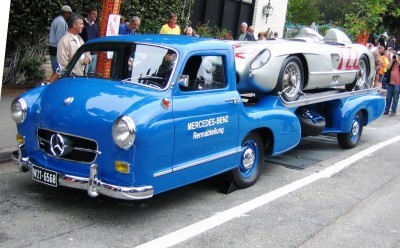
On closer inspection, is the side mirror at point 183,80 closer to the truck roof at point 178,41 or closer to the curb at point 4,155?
the truck roof at point 178,41

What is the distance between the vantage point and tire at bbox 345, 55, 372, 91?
9.66 metres

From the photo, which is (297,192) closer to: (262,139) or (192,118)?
(262,139)

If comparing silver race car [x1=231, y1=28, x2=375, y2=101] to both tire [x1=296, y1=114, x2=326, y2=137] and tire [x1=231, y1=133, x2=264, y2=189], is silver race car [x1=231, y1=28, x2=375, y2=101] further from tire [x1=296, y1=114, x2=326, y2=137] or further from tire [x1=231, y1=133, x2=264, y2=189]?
tire [x1=231, y1=133, x2=264, y2=189]

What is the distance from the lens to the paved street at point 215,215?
4.63 m

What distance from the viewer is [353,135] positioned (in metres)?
9.41

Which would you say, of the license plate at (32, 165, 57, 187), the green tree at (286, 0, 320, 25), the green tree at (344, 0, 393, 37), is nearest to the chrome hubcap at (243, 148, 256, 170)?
the license plate at (32, 165, 57, 187)

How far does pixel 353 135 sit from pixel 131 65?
5414 millimetres

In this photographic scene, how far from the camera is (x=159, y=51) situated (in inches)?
216

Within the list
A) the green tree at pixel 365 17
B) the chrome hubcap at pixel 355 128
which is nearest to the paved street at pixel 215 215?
the chrome hubcap at pixel 355 128

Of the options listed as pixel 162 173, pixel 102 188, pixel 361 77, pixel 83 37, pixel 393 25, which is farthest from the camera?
pixel 393 25

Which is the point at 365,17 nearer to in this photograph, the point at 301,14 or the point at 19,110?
the point at 19,110

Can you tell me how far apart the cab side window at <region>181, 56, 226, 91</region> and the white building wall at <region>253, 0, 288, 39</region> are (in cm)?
1386

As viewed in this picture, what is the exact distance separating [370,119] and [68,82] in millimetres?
6534

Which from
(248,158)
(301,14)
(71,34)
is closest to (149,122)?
(248,158)
